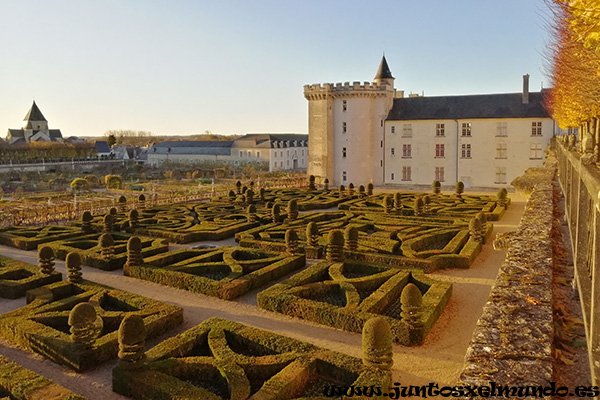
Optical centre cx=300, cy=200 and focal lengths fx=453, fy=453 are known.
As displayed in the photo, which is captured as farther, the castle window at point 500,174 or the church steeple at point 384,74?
the church steeple at point 384,74

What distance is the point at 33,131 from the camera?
323 feet

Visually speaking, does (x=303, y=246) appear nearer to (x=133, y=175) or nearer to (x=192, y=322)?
(x=192, y=322)

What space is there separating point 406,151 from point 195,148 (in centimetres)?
5703

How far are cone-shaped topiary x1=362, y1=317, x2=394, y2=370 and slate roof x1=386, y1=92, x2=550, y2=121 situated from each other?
38.2 metres

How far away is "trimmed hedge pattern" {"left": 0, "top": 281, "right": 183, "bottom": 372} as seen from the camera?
931 centimetres

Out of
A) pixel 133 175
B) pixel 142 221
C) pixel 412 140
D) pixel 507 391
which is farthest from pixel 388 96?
pixel 507 391

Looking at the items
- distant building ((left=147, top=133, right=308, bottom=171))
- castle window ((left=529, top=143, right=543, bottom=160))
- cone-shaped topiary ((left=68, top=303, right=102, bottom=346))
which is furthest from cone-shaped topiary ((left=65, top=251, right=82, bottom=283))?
distant building ((left=147, top=133, right=308, bottom=171))

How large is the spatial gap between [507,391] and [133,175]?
60.8 metres

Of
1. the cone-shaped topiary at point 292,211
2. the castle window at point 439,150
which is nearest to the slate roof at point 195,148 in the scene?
the castle window at point 439,150

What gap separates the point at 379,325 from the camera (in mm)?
7801

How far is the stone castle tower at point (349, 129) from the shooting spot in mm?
44750

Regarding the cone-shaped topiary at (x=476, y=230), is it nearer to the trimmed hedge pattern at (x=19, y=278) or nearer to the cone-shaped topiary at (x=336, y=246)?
the cone-shaped topiary at (x=336, y=246)

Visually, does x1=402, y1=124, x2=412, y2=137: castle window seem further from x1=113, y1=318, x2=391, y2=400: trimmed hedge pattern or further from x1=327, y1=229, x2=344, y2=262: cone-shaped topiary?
x1=113, y1=318, x2=391, y2=400: trimmed hedge pattern

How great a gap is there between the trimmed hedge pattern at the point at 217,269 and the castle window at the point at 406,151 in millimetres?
31220
